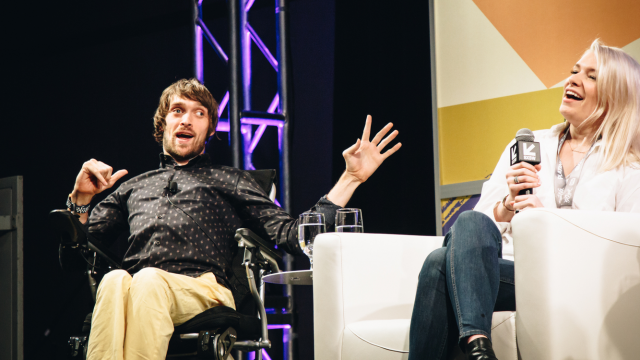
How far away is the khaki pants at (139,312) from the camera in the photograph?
5.59 ft

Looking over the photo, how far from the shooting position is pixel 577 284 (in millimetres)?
1292

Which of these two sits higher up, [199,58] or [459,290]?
[199,58]

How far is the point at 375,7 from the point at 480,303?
2150 mm

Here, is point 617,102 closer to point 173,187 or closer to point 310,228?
point 310,228

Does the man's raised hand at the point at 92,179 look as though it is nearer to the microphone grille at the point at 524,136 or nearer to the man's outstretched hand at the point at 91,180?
the man's outstretched hand at the point at 91,180

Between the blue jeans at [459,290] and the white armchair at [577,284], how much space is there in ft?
0.28

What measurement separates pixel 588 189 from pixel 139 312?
138cm

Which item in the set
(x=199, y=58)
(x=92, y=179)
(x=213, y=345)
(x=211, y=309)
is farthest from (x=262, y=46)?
(x=213, y=345)

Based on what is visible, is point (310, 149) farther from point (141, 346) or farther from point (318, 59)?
point (141, 346)

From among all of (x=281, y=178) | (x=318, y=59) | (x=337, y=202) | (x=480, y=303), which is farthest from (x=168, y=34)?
(x=480, y=303)

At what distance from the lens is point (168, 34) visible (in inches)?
164

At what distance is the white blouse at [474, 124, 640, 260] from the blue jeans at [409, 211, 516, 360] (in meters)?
0.35

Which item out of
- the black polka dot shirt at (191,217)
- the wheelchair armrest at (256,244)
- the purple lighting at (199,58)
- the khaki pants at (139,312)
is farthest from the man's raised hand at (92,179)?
the purple lighting at (199,58)

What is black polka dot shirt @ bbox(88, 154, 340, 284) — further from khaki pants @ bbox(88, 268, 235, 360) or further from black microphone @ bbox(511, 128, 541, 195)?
black microphone @ bbox(511, 128, 541, 195)
